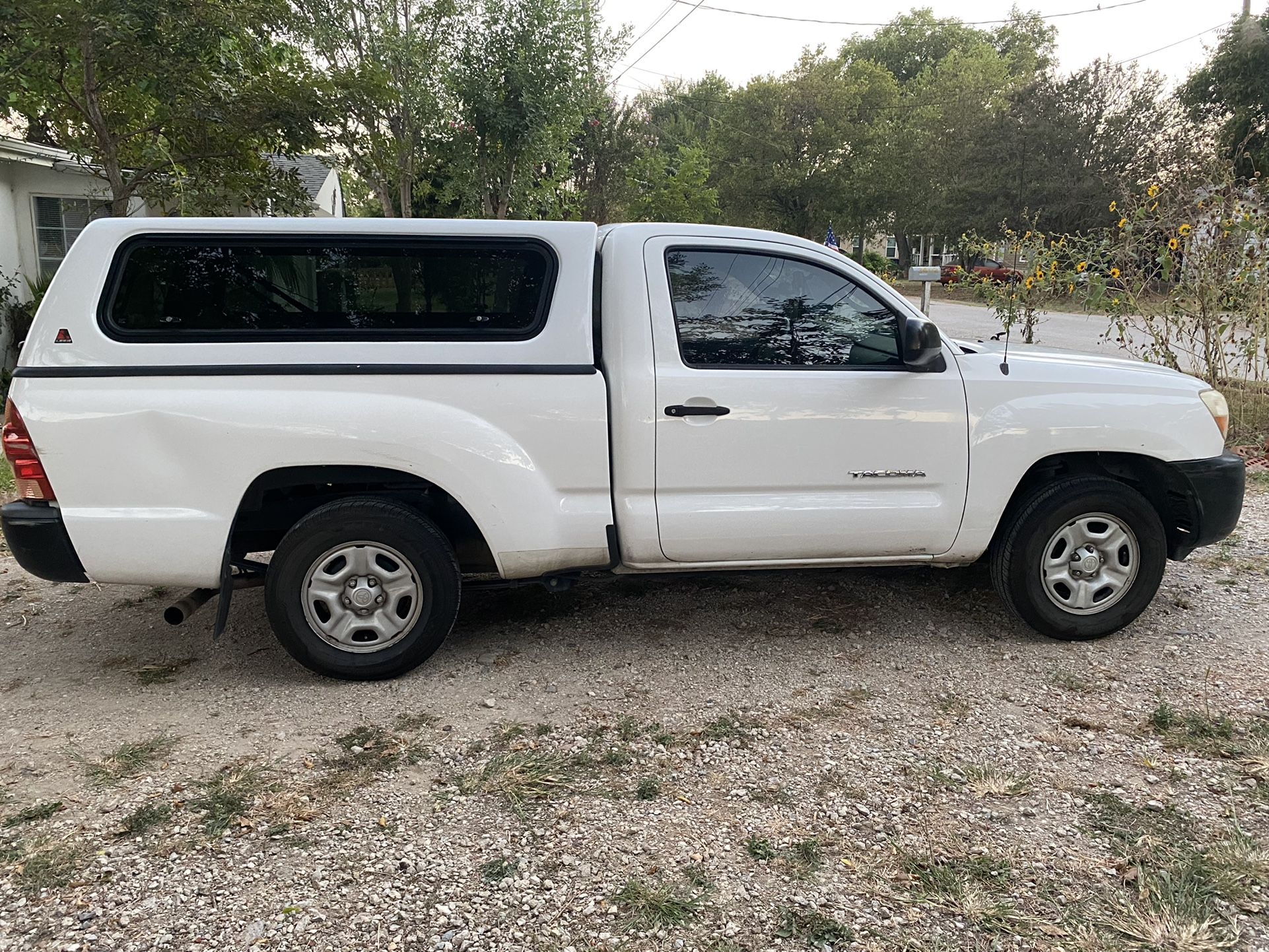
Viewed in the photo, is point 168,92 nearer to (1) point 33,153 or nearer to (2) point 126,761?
(1) point 33,153

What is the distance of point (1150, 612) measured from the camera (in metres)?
4.76

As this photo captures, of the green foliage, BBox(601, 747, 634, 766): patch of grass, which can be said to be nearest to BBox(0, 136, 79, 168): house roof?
BBox(601, 747, 634, 766): patch of grass

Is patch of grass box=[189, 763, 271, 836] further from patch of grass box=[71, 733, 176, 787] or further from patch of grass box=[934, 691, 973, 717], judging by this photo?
patch of grass box=[934, 691, 973, 717]

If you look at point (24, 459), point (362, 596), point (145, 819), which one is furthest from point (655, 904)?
point (24, 459)

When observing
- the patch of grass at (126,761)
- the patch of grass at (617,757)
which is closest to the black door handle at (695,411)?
the patch of grass at (617,757)

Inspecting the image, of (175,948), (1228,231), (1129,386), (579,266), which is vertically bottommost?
(175,948)

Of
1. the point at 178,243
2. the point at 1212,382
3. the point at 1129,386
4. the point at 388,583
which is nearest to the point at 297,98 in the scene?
the point at 178,243

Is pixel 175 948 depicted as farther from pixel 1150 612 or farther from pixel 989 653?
pixel 1150 612

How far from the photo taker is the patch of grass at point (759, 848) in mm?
2789

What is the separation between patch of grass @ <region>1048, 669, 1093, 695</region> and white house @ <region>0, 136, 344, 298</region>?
10.0 metres

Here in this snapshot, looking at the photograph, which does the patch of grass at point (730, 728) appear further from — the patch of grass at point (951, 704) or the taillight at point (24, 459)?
the taillight at point (24, 459)

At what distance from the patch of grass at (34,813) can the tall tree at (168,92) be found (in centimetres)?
701

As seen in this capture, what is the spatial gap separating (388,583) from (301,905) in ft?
4.92

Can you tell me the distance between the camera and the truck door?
3908 millimetres
